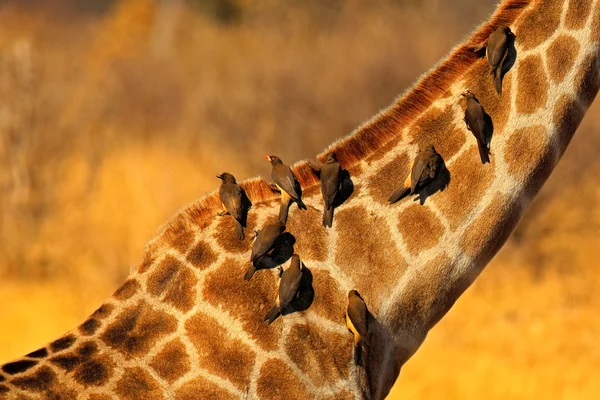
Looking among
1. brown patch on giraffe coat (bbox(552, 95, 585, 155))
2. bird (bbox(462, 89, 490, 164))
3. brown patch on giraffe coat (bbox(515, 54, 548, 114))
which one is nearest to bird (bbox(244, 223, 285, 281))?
bird (bbox(462, 89, 490, 164))

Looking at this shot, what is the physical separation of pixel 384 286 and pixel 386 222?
0.73ft

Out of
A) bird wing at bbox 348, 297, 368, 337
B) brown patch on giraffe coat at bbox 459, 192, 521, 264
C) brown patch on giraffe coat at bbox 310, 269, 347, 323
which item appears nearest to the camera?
bird wing at bbox 348, 297, 368, 337

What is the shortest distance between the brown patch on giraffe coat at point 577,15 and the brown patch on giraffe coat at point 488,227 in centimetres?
67

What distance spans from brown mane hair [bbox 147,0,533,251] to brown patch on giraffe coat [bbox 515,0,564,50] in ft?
0.15

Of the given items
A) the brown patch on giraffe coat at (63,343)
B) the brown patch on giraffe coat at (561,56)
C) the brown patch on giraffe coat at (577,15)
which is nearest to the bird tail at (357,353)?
the brown patch on giraffe coat at (63,343)

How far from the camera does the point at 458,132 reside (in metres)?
3.60

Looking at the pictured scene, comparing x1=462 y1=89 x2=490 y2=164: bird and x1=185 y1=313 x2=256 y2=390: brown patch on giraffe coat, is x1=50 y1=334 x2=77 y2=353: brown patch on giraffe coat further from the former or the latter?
x1=462 y1=89 x2=490 y2=164: bird

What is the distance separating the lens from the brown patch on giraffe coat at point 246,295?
3.40 m

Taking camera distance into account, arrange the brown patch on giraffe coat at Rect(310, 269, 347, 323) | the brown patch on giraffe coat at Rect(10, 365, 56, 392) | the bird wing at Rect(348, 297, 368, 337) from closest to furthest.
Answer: the brown patch on giraffe coat at Rect(10, 365, 56, 392), the bird wing at Rect(348, 297, 368, 337), the brown patch on giraffe coat at Rect(310, 269, 347, 323)

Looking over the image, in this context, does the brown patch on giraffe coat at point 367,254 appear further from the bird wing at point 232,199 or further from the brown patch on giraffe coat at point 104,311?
the brown patch on giraffe coat at point 104,311

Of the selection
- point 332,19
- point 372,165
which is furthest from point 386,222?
point 332,19

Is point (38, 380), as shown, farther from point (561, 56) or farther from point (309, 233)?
point (561, 56)

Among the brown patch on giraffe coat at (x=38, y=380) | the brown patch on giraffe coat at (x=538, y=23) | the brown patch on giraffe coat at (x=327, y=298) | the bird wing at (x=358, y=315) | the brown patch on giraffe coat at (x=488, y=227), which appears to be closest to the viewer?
the brown patch on giraffe coat at (x=38, y=380)

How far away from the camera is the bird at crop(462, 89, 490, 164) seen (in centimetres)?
348
